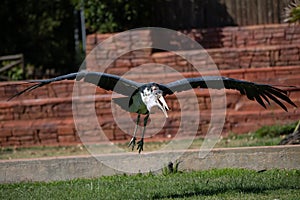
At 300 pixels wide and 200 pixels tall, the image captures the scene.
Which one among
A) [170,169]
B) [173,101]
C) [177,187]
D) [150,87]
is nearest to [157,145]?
[173,101]

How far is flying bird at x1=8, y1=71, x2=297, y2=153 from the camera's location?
359 inches

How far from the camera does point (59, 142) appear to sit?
14602 millimetres

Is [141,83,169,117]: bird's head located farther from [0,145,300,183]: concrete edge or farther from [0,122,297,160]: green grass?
[0,122,297,160]: green grass

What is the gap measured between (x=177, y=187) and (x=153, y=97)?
107 cm

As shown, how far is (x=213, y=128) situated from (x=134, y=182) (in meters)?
4.74

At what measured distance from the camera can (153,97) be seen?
916cm

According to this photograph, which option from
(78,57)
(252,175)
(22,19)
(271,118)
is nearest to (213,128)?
(271,118)

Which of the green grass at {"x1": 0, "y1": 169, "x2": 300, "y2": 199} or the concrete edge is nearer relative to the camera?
the green grass at {"x1": 0, "y1": 169, "x2": 300, "y2": 199}

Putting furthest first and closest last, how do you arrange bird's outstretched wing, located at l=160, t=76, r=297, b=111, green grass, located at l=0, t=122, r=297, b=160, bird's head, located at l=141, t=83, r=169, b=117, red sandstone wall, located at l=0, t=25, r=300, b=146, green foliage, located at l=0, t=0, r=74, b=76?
1. green foliage, located at l=0, t=0, r=74, b=76
2. red sandstone wall, located at l=0, t=25, r=300, b=146
3. green grass, located at l=0, t=122, r=297, b=160
4. bird's outstretched wing, located at l=160, t=76, r=297, b=111
5. bird's head, located at l=141, t=83, r=169, b=117

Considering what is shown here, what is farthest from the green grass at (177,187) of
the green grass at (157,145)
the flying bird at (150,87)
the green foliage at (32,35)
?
the green foliage at (32,35)

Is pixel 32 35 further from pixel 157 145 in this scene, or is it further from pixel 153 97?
pixel 153 97

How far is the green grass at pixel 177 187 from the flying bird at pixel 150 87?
1.87 feet

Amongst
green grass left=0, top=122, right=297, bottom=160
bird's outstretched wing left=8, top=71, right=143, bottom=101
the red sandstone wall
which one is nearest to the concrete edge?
bird's outstretched wing left=8, top=71, right=143, bottom=101

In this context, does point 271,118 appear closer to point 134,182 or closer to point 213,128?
point 213,128
